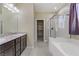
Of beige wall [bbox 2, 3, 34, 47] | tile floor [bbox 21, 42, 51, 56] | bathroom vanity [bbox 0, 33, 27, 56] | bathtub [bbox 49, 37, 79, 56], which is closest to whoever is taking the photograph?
bathroom vanity [bbox 0, 33, 27, 56]

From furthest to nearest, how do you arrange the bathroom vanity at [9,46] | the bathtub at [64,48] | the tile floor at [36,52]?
the tile floor at [36,52] → the bathtub at [64,48] → the bathroom vanity at [9,46]

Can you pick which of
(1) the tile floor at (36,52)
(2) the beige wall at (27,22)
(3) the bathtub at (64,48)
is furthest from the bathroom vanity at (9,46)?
(2) the beige wall at (27,22)

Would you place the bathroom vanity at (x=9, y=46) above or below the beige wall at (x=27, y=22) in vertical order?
below

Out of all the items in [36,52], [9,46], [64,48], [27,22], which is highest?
[27,22]

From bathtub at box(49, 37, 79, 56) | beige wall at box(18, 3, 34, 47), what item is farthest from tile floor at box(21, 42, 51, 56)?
beige wall at box(18, 3, 34, 47)

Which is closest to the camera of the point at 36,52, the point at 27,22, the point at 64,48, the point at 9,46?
the point at 9,46

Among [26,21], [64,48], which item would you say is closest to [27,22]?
[26,21]

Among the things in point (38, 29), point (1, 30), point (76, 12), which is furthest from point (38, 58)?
point (38, 29)

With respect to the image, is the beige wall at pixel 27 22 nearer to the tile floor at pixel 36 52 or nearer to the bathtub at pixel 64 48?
the tile floor at pixel 36 52

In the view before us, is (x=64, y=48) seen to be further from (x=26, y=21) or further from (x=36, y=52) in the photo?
(x=26, y=21)

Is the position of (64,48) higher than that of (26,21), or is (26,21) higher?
(26,21)

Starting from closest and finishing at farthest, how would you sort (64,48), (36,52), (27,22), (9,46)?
(9,46), (64,48), (36,52), (27,22)

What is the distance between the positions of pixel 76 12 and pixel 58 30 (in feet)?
8.91

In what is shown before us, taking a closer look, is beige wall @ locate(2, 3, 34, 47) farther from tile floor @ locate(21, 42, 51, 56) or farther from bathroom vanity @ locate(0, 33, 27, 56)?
bathroom vanity @ locate(0, 33, 27, 56)
